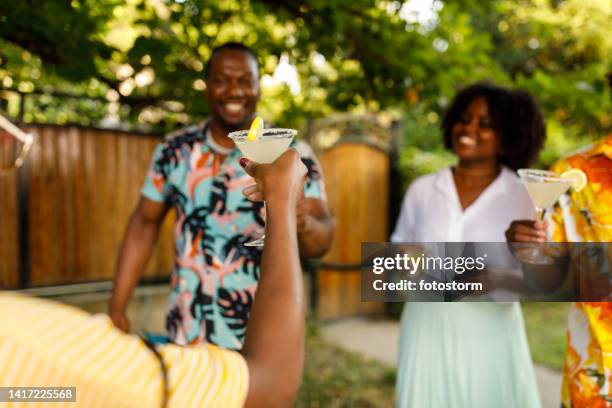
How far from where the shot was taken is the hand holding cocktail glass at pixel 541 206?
1.84m

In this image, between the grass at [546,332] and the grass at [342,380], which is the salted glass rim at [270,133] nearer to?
the grass at [342,380]

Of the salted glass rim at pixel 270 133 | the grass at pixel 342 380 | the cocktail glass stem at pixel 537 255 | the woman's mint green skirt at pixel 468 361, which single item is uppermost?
the salted glass rim at pixel 270 133

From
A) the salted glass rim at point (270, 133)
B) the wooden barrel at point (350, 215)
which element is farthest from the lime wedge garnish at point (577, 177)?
the wooden barrel at point (350, 215)

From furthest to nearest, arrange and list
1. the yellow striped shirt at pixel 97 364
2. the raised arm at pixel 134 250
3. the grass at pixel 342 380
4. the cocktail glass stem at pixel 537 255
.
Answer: the grass at pixel 342 380 < the raised arm at pixel 134 250 < the cocktail glass stem at pixel 537 255 < the yellow striped shirt at pixel 97 364

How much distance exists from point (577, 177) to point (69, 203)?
4329mm

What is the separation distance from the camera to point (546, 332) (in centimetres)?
634

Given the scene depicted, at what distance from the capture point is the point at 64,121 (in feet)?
15.6

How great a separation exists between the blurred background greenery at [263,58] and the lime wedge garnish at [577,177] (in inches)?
67.4

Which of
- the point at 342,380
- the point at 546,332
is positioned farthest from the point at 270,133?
the point at 546,332

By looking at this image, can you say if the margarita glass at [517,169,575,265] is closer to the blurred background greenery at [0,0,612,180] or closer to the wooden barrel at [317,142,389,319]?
the blurred background greenery at [0,0,612,180]

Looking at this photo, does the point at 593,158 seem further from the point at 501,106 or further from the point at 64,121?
the point at 64,121

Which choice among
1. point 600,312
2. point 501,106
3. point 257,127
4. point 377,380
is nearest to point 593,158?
point 600,312

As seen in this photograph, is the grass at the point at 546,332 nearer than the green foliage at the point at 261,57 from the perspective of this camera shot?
No

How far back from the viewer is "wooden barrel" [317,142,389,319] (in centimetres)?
656
